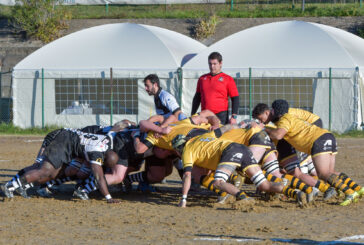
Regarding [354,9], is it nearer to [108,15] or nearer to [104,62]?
[108,15]

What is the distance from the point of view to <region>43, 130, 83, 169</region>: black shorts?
923 cm

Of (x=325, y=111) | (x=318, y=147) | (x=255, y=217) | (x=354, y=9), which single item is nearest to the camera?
(x=255, y=217)

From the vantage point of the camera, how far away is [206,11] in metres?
32.2

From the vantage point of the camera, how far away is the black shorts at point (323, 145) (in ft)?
29.2

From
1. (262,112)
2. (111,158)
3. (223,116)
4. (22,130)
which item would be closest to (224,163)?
(262,112)

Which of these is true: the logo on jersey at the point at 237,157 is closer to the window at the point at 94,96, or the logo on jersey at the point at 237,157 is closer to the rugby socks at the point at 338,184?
the rugby socks at the point at 338,184

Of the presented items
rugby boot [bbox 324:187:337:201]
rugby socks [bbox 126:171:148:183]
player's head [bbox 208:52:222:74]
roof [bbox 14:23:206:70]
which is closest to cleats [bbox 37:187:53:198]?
rugby socks [bbox 126:171:148:183]

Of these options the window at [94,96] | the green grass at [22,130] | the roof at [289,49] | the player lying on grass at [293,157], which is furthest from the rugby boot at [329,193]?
the green grass at [22,130]

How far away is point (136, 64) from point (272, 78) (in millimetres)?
4657

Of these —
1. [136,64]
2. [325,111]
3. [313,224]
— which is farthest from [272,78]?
[313,224]

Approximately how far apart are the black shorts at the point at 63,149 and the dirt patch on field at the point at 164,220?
0.61 metres

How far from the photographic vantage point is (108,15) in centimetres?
3316

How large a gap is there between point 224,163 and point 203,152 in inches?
14.2

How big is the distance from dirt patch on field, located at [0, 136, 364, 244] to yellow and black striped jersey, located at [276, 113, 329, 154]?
31.7 inches
